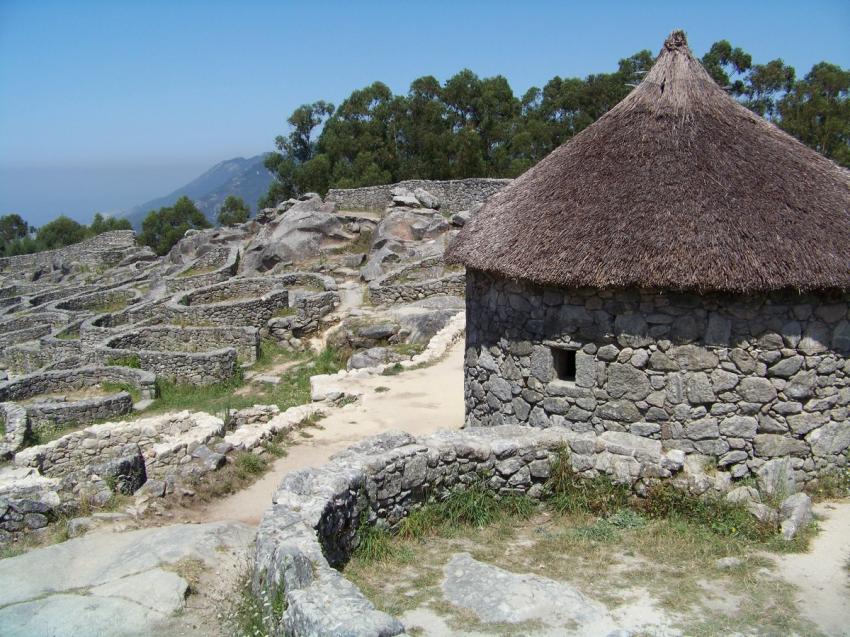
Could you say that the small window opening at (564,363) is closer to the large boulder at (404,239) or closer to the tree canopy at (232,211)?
the large boulder at (404,239)

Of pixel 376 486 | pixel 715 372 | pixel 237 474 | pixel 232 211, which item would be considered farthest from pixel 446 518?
pixel 232 211

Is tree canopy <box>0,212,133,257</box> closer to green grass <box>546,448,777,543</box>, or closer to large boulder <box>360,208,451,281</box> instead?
large boulder <box>360,208,451,281</box>

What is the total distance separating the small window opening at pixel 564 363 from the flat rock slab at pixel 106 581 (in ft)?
15.5

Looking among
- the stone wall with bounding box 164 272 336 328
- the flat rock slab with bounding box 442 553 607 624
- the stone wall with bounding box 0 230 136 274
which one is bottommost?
the flat rock slab with bounding box 442 553 607 624

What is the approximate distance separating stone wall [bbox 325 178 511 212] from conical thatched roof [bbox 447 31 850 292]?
24349 mm

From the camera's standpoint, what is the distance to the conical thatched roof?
8.97 metres

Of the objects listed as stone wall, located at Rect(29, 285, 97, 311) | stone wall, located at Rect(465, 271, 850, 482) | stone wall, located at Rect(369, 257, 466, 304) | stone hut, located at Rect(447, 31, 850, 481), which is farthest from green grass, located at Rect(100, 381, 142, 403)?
stone wall, located at Rect(29, 285, 97, 311)

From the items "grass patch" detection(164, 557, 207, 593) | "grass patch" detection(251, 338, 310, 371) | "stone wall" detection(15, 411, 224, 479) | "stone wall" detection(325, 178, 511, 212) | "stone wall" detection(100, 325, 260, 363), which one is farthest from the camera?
"stone wall" detection(325, 178, 511, 212)

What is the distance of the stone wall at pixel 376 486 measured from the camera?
576cm

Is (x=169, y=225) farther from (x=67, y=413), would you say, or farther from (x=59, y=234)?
(x=67, y=413)

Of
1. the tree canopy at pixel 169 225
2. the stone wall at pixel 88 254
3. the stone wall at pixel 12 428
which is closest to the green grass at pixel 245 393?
the stone wall at pixel 12 428

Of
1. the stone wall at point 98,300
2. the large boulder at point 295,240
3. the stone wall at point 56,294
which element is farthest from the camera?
the stone wall at point 56,294

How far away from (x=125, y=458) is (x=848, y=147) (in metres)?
35.6

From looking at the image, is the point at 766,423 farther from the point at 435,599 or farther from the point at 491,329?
the point at 435,599
